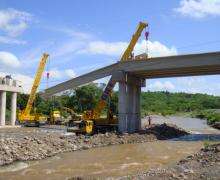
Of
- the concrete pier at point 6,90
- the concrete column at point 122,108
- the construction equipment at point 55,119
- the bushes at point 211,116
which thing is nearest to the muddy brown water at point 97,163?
the concrete column at point 122,108

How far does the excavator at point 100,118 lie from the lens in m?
38.1

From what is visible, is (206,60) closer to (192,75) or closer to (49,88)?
(192,75)

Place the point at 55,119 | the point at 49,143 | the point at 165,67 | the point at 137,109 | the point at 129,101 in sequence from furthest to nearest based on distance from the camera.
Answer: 1. the point at 55,119
2. the point at 137,109
3. the point at 129,101
4. the point at 165,67
5. the point at 49,143

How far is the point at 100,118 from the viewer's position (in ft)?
132

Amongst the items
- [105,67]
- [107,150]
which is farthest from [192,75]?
[107,150]

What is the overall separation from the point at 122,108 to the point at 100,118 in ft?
9.40

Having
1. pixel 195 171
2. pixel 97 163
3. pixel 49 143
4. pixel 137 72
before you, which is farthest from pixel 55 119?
pixel 195 171

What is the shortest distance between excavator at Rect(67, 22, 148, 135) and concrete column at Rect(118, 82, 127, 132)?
52.8 inches

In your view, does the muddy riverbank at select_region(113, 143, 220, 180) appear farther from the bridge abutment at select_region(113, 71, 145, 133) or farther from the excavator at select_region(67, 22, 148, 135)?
the bridge abutment at select_region(113, 71, 145, 133)

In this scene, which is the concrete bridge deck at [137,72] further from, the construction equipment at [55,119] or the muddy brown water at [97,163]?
the construction equipment at [55,119]

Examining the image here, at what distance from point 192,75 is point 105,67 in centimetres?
1183

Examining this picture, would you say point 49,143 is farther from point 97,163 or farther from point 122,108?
point 122,108

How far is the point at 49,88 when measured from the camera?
5150 cm

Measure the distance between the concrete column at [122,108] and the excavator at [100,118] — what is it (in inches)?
52.8
